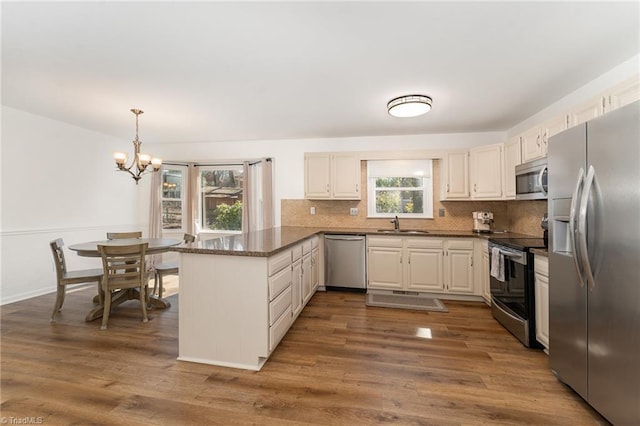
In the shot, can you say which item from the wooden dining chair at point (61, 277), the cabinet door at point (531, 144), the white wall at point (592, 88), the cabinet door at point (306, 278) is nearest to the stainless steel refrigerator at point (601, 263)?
the white wall at point (592, 88)

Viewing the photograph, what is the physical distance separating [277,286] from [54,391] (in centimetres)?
166

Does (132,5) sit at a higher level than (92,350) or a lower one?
higher

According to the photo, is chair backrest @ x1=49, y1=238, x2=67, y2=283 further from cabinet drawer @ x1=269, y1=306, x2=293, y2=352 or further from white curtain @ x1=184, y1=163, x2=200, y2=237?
cabinet drawer @ x1=269, y1=306, x2=293, y2=352

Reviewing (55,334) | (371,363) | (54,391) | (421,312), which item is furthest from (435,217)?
(55,334)

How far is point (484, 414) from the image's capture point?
5.43 feet

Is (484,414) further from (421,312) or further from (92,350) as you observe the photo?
(92,350)

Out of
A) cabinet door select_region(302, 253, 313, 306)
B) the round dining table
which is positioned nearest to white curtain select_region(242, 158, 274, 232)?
the round dining table

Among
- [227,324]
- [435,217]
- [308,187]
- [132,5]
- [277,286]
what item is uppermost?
[132,5]

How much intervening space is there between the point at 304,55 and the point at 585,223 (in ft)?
7.20

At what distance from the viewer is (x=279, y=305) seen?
2387 millimetres

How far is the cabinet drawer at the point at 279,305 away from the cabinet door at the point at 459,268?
2303 millimetres

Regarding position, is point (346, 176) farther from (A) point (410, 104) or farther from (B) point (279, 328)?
(B) point (279, 328)

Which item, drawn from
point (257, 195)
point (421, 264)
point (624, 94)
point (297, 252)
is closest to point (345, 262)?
point (421, 264)

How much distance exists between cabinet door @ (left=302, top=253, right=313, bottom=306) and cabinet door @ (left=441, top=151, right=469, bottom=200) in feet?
7.64
